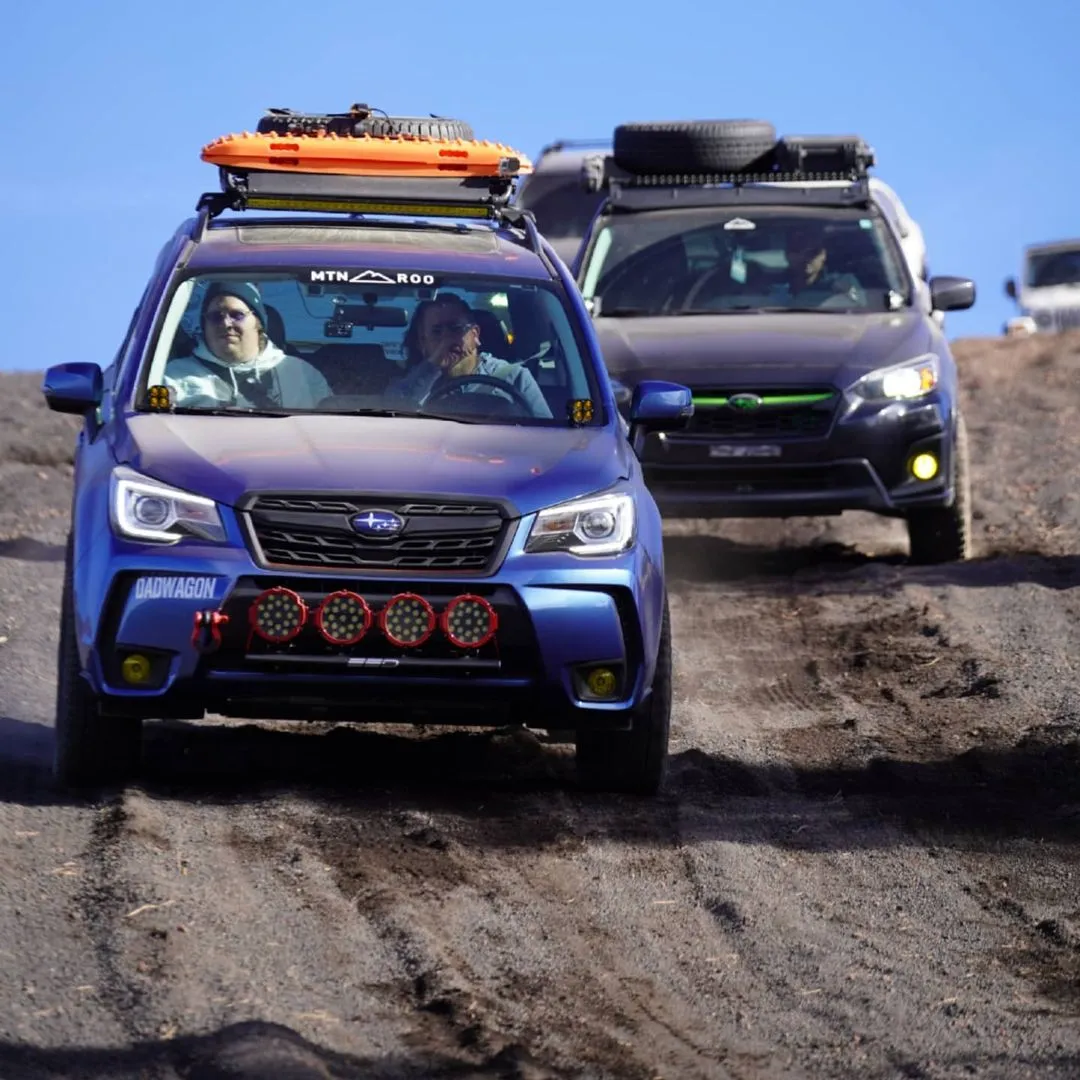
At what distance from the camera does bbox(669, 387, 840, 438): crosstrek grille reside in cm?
1278

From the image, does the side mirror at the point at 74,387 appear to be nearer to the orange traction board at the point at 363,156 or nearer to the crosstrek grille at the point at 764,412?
the orange traction board at the point at 363,156

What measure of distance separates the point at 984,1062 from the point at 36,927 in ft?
7.19

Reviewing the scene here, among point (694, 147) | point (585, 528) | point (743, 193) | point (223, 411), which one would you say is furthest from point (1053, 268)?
point (585, 528)

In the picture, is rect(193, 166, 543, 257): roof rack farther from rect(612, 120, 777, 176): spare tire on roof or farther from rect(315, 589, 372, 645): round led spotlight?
rect(612, 120, 777, 176): spare tire on roof

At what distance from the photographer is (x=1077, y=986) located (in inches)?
225

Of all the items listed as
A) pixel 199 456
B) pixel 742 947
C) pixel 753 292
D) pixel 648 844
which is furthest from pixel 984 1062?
pixel 753 292

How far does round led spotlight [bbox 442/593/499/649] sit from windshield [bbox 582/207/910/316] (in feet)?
22.2

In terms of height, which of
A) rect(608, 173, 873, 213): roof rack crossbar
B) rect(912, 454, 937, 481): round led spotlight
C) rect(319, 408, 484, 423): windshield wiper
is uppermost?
rect(608, 173, 873, 213): roof rack crossbar

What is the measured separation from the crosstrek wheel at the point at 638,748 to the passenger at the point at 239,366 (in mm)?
1415

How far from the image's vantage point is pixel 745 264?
546 inches

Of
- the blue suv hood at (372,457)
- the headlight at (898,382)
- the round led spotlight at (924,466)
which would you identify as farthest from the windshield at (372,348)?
the round led spotlight at (924,466)

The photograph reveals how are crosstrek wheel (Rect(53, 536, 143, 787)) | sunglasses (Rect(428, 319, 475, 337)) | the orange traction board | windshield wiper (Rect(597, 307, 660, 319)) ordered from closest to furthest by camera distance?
crosstrek wheel (Rect(53, 536, 143, 787)), sunglasses (Rect(428, 319, 475, 337)), the orange traction board, windshield wiper (Rect(597, 307, 660, 319))

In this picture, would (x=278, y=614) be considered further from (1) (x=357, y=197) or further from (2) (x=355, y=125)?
(2) (x=355, y=125)

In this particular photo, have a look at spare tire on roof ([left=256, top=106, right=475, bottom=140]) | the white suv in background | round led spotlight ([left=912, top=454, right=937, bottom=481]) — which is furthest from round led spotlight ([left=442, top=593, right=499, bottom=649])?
the white suv in background
